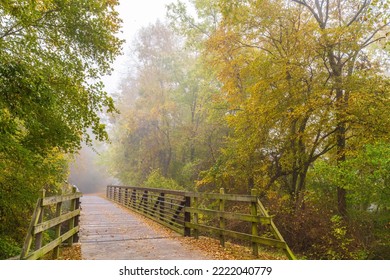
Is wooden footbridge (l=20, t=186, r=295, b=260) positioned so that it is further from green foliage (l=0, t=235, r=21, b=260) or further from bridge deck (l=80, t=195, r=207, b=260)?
green foliage (l=0, t=235, r=21, b=260)

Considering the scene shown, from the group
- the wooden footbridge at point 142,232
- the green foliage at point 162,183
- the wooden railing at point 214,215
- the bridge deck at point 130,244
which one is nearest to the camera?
the wooden footbridge at point 142,232

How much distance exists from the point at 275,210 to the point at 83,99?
312 inches

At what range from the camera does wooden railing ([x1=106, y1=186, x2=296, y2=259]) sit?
5914 millimetres

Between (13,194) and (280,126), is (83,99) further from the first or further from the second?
(280,126)

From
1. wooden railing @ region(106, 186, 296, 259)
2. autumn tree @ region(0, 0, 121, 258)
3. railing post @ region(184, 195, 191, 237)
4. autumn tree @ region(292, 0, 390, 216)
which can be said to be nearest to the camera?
wooden railing @ region(106, 186, 296, 259)

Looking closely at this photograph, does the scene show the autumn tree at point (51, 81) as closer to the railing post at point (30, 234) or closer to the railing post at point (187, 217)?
the railing post at point (30, 234)

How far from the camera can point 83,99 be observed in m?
8.52

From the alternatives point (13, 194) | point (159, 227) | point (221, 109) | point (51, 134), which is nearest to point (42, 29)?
point (51, 134)

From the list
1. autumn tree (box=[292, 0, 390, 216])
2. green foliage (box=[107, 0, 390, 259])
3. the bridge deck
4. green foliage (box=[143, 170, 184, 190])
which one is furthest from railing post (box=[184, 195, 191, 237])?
green foliage (box=[143, 170, 184, 190])

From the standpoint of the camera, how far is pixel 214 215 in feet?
23.9

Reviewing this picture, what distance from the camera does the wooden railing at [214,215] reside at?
5.91m

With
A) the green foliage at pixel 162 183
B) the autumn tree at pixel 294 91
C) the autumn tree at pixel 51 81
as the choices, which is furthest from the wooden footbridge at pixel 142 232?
the green foliage at pixel 162 183

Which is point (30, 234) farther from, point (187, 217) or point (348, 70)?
point (348, 70)

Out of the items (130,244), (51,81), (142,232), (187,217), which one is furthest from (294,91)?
(51,81)
